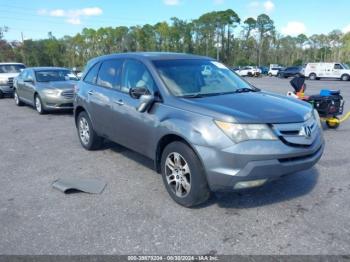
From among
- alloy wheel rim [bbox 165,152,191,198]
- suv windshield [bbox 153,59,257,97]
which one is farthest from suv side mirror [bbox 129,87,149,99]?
alloy wheel rim [bbox 165,152,191,198]

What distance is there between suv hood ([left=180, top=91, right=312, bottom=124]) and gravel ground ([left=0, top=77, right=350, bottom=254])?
107 cm

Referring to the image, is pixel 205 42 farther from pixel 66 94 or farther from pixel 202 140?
pixel 202 140

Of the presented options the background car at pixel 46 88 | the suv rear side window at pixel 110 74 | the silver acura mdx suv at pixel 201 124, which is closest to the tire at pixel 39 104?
the background car at pixel 46 88

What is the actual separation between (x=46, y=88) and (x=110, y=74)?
6260mm

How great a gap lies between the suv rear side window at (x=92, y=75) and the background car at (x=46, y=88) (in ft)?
16.2

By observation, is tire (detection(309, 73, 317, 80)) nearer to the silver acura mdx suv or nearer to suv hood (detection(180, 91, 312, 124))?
the silver acura mdx suv

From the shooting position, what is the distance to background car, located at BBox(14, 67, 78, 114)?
427 inches

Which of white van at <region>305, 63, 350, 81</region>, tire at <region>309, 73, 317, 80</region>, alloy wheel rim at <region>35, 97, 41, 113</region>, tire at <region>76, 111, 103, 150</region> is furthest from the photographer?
tire at <region>309, 73, 317, 80</region>

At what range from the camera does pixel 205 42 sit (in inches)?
3691

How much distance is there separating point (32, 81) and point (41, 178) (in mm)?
7627

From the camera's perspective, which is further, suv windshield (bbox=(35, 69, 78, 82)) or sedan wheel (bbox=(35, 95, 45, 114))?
suv windshield (bbox=(35, 69, 78, 82))

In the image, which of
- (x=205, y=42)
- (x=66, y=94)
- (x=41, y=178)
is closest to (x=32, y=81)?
(x=66, y=94)

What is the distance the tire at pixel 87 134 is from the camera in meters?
6.16

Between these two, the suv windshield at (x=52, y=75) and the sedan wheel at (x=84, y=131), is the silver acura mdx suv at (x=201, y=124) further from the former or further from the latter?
the suv windshield at (x=52, y=75)
